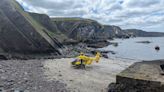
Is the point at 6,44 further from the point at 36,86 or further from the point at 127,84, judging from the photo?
the point at 127,84

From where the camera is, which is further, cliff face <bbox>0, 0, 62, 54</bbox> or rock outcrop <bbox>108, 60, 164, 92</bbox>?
cliff face <bbox>0, 0, 62, 54</bbox>

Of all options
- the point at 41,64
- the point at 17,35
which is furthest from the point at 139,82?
the point at 17,35

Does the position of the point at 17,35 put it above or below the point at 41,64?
above

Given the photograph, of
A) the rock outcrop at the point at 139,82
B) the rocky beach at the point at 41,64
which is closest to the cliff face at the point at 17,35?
the rocky beach at the point at 41,64

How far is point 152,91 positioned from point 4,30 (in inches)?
1372

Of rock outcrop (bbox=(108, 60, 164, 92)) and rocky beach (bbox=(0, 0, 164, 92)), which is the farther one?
rocky beach (bbox=(0, 0, 164, 92))

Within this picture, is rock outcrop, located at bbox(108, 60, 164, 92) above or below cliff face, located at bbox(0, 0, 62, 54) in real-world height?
below

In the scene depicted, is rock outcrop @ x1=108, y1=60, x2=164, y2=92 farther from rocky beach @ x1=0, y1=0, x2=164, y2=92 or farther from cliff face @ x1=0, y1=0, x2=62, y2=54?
cliff face @ x1=0, y1=0, x2=62, y2=54

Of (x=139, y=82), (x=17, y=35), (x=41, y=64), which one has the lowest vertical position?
(x=41, y=64)

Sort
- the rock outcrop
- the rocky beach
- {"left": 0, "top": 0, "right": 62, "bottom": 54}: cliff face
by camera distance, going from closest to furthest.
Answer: the rock outcrop
the rocky beach
{"left": 0, "top": 0, "right": 62, "bottom": 54}: cliff face

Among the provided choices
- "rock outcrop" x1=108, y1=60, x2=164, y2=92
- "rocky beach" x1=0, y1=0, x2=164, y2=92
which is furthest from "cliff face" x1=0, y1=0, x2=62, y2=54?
"rock outcrop" x1=108, y1=60, x2=164, y2=92

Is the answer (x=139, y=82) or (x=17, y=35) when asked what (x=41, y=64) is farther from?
(x=139, y=82)

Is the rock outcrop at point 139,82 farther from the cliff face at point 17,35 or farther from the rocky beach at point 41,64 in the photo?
the cliff face at point 17,35

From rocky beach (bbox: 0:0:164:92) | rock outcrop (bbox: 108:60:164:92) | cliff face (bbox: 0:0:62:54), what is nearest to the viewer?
rock outcrop (bbox: 108:60:164:92)
